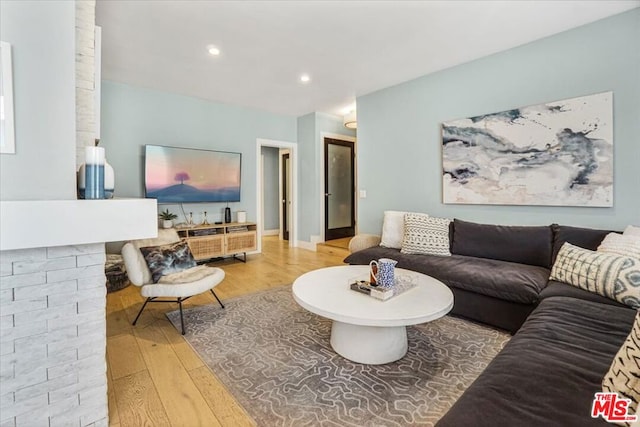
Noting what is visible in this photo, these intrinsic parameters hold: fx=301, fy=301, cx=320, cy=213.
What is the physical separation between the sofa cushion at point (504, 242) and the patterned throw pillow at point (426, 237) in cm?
15

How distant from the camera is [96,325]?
1.39 metres

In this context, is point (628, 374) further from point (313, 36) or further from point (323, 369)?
point (313, 36)

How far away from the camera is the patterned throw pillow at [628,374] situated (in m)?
0.86

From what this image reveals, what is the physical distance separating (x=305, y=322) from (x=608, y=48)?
3483mm

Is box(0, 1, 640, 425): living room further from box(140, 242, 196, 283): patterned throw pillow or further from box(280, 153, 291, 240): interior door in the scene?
box(280, 153, 291, 240): interior door

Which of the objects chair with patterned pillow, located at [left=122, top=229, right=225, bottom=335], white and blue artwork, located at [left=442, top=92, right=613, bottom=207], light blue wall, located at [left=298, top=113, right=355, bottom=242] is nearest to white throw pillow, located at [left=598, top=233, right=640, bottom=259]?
white and blue artwork, located at [left=442, top=92, right=613, bottom=207]

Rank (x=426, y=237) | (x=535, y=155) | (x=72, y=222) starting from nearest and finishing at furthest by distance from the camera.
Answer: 1. (x=72, y=222)
2. (x=535, y=155)
3. (x=426, y=237)

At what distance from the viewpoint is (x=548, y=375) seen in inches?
43.1

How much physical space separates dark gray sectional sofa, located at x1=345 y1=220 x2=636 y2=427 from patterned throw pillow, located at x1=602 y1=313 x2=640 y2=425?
0.26ft

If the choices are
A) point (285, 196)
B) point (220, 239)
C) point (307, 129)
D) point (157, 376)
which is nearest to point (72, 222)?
point (157, 376)

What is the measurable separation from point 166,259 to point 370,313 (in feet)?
6.26

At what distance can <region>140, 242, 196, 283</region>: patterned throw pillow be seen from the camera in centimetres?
257

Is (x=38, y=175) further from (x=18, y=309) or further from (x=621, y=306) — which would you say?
(x=621, y=306)

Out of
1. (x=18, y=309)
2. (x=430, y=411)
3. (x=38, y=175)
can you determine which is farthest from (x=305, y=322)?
(x=38, y=175)
